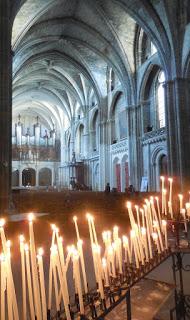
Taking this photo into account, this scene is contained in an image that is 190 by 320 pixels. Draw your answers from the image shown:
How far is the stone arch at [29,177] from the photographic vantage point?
4225cm

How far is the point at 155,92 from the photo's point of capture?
63.4 feet

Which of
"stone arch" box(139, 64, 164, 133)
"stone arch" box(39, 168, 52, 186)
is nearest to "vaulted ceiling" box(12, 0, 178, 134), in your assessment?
"stone arch" box(139, 64, 164, 133)

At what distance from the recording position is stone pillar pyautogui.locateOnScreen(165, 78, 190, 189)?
14312 millimetres

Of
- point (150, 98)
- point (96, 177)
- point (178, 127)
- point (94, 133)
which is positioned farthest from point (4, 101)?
point (94, 133)

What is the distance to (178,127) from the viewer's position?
47.9ft

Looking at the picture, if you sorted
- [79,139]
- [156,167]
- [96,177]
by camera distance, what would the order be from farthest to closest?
[79,139], [96,177], [156,167]

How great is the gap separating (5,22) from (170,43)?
937 centimetres

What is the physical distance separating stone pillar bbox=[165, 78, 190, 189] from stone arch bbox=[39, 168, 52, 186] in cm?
3067

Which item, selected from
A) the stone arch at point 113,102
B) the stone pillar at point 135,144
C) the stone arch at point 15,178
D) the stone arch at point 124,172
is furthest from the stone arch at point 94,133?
the stone arch at point 15,178

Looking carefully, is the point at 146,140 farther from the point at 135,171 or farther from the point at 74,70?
the point at 74,70

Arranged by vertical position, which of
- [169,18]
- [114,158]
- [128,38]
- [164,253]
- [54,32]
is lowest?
[164,253]

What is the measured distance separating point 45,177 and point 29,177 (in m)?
2.60

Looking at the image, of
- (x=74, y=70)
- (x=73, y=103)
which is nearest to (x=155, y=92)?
(x=74, y=70)

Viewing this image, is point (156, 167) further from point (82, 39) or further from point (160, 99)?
point (82, 39)
